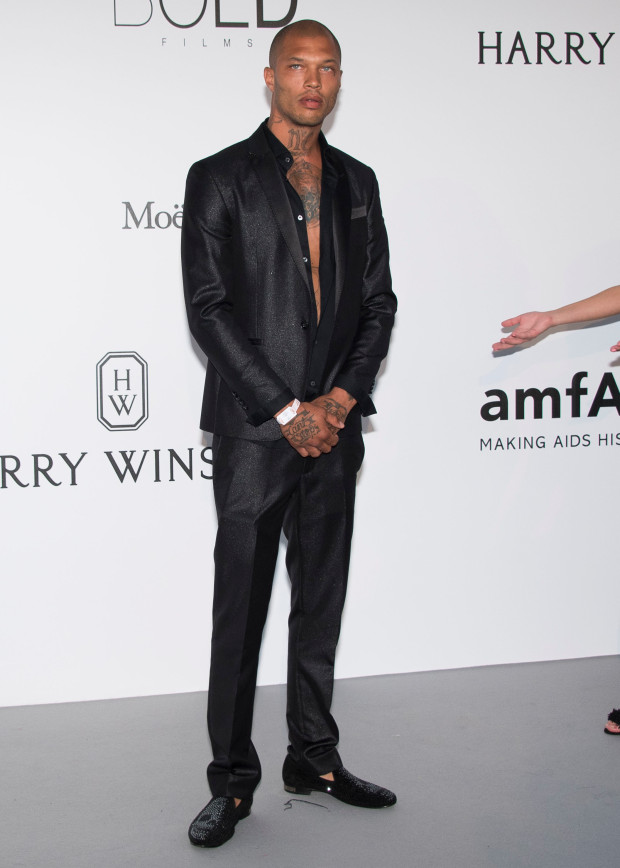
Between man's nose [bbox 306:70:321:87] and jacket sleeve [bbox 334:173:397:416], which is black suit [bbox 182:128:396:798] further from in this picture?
man's nose [bbox 306:70:321:87]

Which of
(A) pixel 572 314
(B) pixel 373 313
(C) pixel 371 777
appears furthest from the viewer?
(A) pixel 572 314

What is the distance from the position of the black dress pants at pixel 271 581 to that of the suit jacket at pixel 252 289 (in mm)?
117

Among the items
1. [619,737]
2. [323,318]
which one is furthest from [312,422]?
[619,737]

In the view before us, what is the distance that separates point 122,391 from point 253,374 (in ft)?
3.52

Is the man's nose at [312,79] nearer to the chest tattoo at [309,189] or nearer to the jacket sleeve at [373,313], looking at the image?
the chest tattoo at [309,189]

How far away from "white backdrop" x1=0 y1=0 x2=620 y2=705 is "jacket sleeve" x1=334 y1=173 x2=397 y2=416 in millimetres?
865

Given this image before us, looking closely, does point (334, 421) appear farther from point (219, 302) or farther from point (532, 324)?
point (532, 324)

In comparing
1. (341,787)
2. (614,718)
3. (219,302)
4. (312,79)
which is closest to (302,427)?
(219,302)

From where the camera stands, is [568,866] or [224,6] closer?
[568,866]

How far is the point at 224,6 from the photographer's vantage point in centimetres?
316

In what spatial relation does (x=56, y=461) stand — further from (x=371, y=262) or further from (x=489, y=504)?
(x=489, y=504)

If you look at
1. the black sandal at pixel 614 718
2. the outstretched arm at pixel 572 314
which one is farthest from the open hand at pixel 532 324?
the black sandal at pixel 614 718

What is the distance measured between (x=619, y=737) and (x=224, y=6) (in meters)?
2.62

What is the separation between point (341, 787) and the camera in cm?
247
